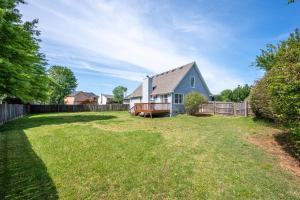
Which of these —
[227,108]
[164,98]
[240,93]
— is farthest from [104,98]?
[227,108]

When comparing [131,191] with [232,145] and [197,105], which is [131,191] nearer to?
[232,145]

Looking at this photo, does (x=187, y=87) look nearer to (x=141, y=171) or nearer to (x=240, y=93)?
(x=141, y=171)

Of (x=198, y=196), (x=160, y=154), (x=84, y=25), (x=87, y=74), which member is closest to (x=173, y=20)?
Result: (x=84, y=25)

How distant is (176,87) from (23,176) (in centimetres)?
1951

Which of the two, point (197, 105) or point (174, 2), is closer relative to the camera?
point (174, 2)

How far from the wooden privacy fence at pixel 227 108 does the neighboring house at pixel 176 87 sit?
9.47ft

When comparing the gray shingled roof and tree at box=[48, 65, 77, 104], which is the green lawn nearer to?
the gray shingled roof

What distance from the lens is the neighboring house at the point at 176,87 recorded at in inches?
915

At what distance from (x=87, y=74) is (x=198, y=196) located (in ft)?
171

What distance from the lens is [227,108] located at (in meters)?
20.3

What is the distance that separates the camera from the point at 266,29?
583 inches

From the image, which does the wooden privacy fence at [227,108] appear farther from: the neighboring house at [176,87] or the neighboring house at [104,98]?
the neighboring house at [104,98]

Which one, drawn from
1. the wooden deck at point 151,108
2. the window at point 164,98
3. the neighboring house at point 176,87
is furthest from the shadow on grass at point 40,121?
the neighboring house at point 176,87

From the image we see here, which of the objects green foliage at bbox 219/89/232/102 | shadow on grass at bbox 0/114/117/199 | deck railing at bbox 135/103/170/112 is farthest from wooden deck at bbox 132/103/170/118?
green foliage at bbox 219/89/232/102
